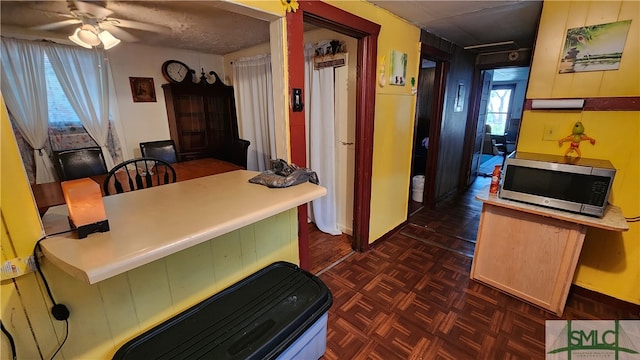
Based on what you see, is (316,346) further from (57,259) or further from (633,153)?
(633,153)

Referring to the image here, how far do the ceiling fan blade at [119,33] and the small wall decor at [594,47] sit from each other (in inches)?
135

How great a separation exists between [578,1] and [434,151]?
71.4 inches

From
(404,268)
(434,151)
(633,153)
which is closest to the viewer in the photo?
(633,153)

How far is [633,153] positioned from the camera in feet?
5.24

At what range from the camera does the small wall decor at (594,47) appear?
5.07ft

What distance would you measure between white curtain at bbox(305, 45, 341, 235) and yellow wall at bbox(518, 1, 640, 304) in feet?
5.14

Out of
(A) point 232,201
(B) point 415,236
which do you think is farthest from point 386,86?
(A) point 232,201

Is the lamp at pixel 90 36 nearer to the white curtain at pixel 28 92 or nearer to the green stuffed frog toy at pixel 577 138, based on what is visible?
the white curtain at pixel 28 92

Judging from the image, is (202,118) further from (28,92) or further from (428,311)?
(428,311)

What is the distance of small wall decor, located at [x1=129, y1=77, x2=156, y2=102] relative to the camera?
10.4ft

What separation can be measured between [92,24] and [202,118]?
1.65m

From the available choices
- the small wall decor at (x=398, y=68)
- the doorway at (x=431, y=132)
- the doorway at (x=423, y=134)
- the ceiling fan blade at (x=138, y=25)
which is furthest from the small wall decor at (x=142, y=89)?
the doorway at (x=423, y=134)

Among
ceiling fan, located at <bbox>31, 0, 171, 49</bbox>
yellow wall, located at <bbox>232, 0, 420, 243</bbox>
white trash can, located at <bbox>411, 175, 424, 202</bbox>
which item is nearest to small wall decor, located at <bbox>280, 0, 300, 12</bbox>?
yellow wall, located at <bbox>232, 0, 420, 243</bbox>

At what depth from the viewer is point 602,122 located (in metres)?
1.65
